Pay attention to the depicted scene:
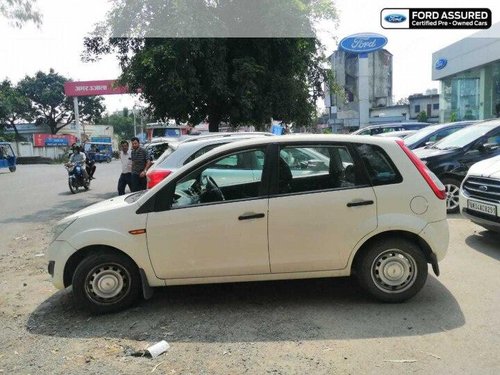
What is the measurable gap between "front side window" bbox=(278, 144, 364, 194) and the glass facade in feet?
75.9

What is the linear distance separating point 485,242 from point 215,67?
30.1 feet

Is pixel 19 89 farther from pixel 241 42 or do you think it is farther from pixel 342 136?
pixel 342 136

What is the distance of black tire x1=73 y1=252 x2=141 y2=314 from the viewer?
424cm

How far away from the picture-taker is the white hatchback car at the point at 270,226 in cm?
415

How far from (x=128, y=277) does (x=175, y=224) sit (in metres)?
0.70

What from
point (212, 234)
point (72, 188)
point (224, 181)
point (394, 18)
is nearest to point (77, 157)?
point (72, 188)

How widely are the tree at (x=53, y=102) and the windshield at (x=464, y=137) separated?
56.2 m

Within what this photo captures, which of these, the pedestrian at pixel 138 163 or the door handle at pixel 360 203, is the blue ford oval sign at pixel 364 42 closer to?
the pedestrian at pixel 138 163

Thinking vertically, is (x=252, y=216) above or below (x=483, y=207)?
above

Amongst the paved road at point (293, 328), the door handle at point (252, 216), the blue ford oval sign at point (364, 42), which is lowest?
the paved road at point (293, 328)

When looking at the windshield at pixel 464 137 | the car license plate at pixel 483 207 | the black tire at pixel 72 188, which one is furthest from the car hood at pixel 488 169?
the black tire at pixel 72 188

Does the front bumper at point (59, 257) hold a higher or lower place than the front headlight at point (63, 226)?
lower

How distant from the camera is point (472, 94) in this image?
2842cm

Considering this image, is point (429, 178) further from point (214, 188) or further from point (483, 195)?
point (483, 195)
